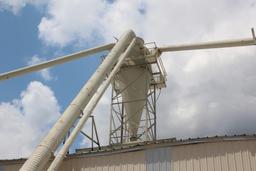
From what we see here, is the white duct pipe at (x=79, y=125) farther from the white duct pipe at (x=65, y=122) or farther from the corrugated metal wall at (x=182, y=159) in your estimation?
the corrugated metal wall at (x=182, y=159)

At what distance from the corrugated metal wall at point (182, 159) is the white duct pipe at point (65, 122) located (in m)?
4.21

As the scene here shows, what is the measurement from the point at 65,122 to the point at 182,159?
Answer: 22.7 ft

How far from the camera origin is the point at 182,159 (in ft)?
75.9

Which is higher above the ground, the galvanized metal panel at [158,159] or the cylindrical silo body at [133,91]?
the cylindrical silo body at [133,91]

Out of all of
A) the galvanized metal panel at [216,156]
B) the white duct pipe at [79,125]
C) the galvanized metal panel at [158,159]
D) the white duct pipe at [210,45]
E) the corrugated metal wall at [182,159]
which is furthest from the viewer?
the white duct pipe at [210,45]

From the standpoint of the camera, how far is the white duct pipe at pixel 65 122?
18.2m

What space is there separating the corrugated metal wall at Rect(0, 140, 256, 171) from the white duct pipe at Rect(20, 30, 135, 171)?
13.8 feet

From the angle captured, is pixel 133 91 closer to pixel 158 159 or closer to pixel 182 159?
pixel 158 159

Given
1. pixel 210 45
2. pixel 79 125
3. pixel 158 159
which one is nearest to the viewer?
pixel 79 125

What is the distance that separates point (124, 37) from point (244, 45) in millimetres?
9669

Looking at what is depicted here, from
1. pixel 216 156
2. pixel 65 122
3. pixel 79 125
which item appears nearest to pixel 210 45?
pixel 216 156

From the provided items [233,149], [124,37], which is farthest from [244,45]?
[233,149]

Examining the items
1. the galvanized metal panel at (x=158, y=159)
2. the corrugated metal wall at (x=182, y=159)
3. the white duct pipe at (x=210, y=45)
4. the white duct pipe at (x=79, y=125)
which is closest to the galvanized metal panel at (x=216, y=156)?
the corrugated metal wall at (x=182, y=159)

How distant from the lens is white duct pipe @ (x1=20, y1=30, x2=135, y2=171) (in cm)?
1816
